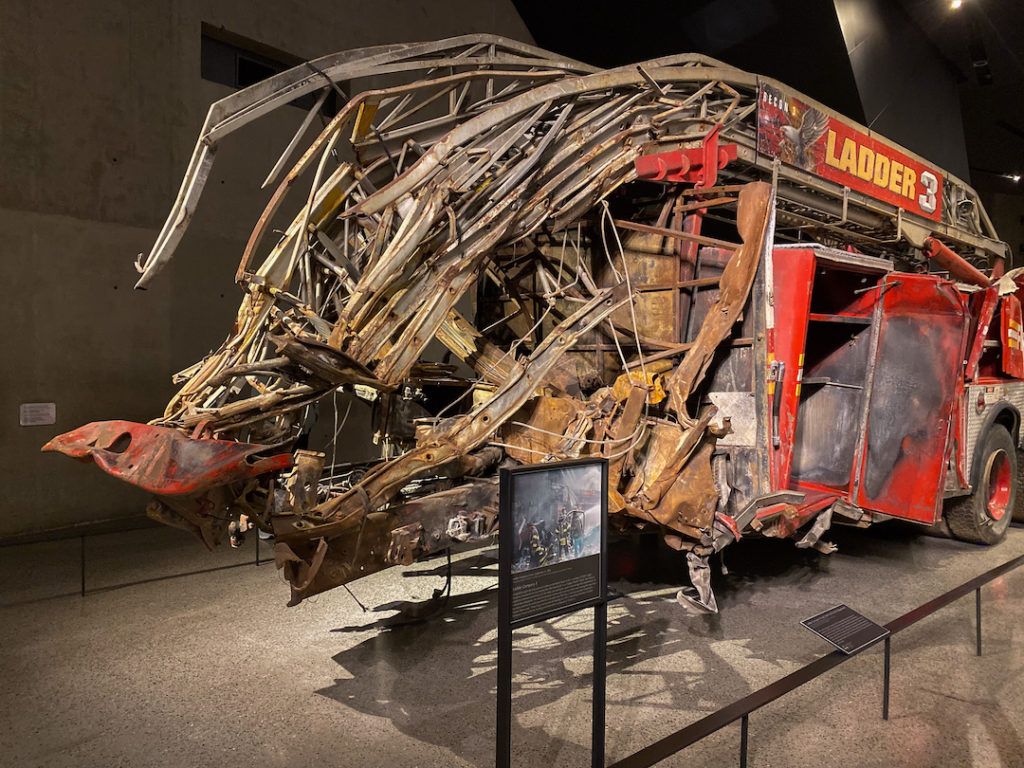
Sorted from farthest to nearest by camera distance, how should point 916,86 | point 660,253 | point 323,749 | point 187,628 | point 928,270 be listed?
point 916,86 → point 928,270 → point 660,253 → point 187,628 → point 323,749

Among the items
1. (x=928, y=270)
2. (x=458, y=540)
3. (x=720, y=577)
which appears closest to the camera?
(x=458, y=540)

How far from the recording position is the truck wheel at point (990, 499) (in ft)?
21.0

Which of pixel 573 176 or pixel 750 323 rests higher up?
pixel 573 176

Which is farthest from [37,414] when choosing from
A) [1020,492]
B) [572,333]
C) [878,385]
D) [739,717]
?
[1020,492]

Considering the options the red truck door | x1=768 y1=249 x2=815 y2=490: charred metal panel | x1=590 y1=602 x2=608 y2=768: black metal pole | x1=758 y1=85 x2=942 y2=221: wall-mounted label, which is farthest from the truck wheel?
x1=590 y1=602 x2=608 y2=768: black metal pole

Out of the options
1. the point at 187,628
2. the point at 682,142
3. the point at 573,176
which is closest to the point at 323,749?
the point at 187,628

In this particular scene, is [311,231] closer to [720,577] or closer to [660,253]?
[660,253]

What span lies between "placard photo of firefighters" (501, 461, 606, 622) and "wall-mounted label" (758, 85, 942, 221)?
12.6 ft

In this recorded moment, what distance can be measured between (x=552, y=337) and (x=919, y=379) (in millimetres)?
2996

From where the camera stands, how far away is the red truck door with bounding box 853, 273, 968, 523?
5.25 m

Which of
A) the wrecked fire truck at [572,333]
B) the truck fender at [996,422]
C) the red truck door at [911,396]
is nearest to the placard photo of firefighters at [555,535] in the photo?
the wrecked fire truck at [572,333]

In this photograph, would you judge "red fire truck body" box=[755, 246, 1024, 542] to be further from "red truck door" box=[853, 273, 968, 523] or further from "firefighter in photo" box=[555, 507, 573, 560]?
"firefighter in photo" box=[555, 507, 573, 560]

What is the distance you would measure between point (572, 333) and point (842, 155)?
3.55 m

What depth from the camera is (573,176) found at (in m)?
4.61
